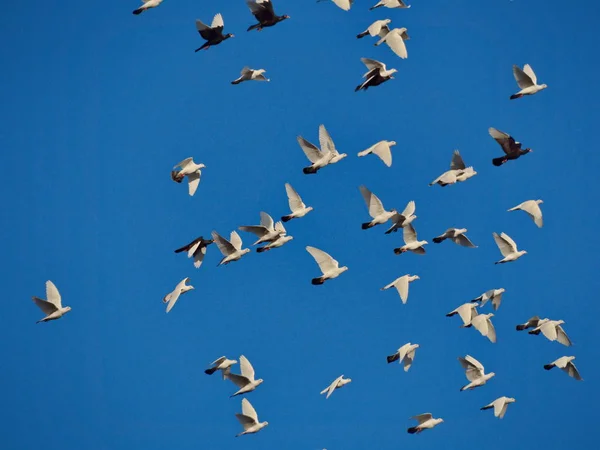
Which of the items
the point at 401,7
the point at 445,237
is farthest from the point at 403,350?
the point at 401,7

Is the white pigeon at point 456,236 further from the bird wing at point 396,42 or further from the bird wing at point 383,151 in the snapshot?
the bird wing at point 396,42

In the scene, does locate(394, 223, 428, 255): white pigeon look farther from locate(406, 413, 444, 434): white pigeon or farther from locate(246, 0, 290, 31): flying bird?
locate(246, 0, 290, 31): flying bird

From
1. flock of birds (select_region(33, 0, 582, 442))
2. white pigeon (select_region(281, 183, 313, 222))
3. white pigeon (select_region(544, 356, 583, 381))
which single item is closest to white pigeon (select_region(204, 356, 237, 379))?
flock of birds (select_region(33, 0, 582, 442))

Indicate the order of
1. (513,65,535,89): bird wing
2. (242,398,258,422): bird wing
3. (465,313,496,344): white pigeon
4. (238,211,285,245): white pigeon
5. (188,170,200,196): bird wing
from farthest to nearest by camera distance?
1. (465,313,496,344): white pigeon
2. (188,170,200,196): bird wing
3. (513,65,535,89): bird wing
4. (242,398,258,422): bird wing
5. (238,211,285,245): white pigeon

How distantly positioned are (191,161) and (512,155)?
10382 mm

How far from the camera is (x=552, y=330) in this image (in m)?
50.2

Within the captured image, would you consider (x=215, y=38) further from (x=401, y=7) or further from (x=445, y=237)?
(x=445, y=237)

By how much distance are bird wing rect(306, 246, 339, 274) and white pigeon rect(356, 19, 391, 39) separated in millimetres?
6950

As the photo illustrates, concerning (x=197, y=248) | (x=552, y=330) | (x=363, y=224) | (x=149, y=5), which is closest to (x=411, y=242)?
(x=363, y=224)

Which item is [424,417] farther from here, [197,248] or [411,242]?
[197,248]

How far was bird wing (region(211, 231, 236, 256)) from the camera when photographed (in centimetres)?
4672

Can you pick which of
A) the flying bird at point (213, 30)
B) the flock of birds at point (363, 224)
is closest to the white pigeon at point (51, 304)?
the flock of birds at point (363, 224)

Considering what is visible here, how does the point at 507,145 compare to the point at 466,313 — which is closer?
the point at 507,145

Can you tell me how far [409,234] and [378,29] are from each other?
6848mm
